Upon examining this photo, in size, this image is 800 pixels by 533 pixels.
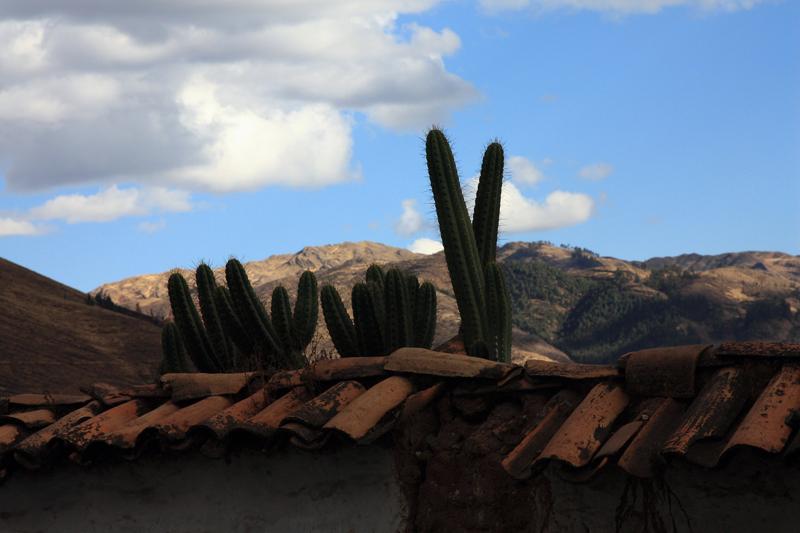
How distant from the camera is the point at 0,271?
76.6 feet

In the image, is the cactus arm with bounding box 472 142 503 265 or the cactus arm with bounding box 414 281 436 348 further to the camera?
the cactus arm with bounding box 472 142 503 265

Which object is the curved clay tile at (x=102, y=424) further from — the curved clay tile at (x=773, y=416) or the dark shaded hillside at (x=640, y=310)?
the dark shaded hillside at (x=640, y=310)

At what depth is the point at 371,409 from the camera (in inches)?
208

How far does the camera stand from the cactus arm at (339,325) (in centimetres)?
935

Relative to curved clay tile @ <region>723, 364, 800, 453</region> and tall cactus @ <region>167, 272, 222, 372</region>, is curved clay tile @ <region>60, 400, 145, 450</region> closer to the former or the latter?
tall cactus @ <region>167, 272, 222, 372</region>

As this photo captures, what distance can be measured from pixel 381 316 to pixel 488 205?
5.11 ft

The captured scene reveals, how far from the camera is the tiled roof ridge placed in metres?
4.26

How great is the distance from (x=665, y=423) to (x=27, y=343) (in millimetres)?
16718

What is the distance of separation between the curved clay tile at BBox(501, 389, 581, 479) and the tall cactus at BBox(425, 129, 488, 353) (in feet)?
13.2

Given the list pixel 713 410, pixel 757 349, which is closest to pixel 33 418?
pixel 713 410

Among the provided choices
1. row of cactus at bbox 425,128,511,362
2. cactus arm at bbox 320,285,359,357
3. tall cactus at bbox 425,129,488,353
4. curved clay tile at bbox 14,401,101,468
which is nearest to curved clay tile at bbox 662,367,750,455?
curved clay tile at bbox 14,401,101,468

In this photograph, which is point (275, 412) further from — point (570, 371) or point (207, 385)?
point (570, 371)

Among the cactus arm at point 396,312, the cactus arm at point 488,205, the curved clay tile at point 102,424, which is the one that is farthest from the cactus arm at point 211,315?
the curved clay tile at point 102,424

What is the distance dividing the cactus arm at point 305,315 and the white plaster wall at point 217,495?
4.16 metres
